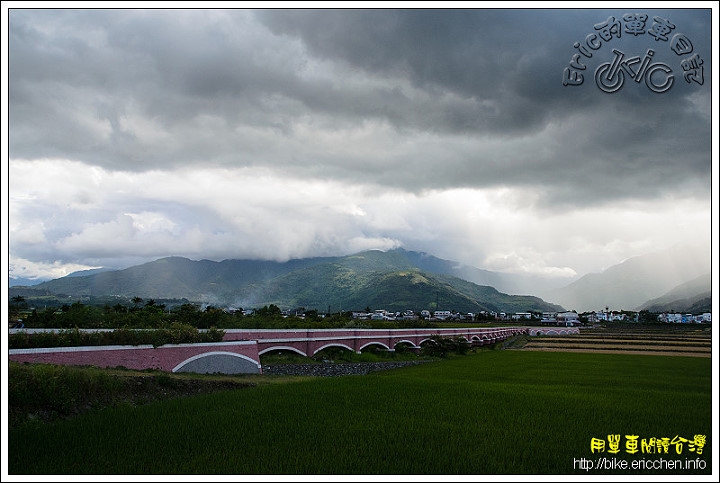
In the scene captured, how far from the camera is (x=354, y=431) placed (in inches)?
448

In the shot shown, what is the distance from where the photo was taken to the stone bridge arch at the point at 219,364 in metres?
23.0

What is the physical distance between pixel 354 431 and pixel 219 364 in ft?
49.8

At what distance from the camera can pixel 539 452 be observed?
370 inches

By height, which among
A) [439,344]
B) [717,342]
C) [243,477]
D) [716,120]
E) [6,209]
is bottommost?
[439,344]

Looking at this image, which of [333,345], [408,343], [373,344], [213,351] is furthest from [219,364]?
[408,343]

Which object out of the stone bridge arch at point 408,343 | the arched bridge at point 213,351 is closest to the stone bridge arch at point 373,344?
the arched bridge at point 213,351

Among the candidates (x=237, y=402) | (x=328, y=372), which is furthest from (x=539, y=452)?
(x=328, y=372)

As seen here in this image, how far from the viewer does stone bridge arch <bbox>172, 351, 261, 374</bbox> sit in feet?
75.4

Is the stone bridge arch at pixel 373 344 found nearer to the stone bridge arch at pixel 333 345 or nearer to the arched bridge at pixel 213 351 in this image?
the arched bridge at pixel 213 351

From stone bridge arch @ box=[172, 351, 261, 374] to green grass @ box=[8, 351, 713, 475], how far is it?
6466 mm

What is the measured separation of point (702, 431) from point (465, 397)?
717cm

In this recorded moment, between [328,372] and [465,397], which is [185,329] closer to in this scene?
[328,372]

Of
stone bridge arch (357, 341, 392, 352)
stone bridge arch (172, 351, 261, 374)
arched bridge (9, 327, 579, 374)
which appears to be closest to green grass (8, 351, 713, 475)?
arched bridge (9, 327, 579, 374)

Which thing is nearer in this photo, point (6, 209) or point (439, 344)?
point (6, 209)
